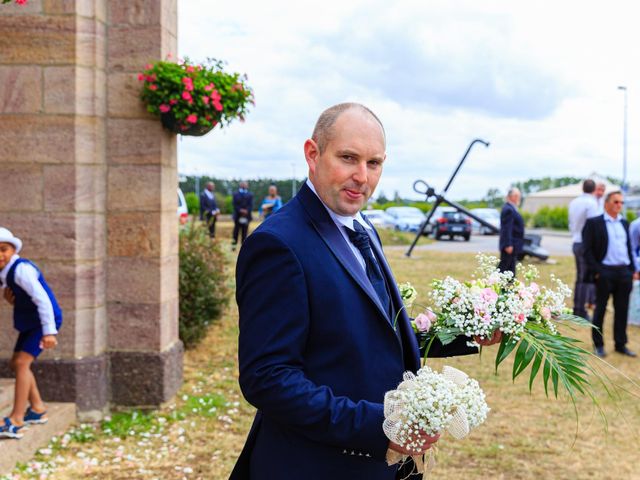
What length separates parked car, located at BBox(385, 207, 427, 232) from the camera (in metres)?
36.8

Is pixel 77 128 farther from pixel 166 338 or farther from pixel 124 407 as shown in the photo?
pixel 124 407

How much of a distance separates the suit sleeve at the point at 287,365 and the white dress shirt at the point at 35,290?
3334 millimetres

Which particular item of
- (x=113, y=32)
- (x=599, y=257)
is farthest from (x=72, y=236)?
(x=599, y=257)

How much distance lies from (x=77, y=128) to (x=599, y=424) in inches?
198

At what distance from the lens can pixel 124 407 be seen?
575cm

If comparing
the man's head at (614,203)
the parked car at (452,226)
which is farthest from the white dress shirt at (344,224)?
the parked car at (452,226)

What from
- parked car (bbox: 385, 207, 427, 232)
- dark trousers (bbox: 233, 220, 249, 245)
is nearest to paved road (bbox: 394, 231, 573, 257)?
parked car (bbox: 385, 207, 427, 232)

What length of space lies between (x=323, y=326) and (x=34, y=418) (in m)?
4.01

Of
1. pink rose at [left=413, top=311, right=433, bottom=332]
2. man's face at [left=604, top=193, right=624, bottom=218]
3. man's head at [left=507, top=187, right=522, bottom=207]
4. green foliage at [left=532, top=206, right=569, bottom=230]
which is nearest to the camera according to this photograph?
pink rose at [left=413, top=311, right=433, bottom=332]

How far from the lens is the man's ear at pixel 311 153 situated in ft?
6.59

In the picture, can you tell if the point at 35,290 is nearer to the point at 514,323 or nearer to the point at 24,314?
the point at 24,314

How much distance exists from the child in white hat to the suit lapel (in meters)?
3.29

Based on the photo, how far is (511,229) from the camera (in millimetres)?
10508

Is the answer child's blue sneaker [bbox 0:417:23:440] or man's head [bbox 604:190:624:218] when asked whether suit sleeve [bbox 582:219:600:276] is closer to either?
man's head [bbox 604:190:624:218]
